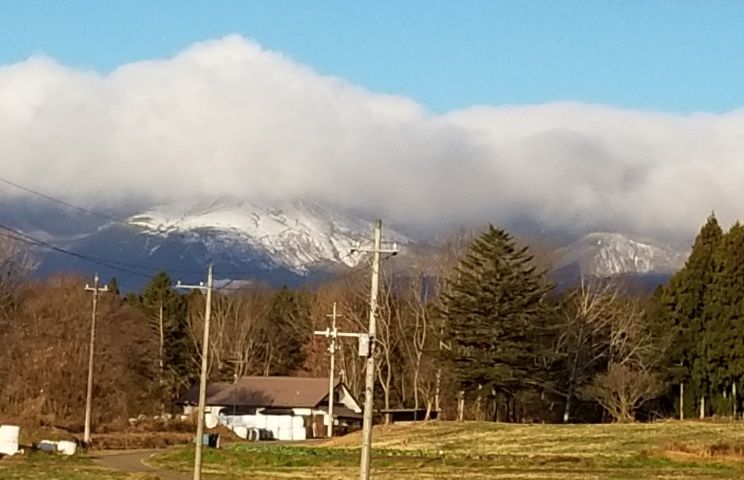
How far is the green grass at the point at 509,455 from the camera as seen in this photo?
4809cm

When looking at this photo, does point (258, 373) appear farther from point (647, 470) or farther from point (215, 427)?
point (647, 470)

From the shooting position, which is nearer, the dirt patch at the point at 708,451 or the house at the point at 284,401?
the dirt patch at the point at 708,451

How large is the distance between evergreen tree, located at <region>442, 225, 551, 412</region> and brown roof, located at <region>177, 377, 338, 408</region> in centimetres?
2138

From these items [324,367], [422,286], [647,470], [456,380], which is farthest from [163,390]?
[647,470]

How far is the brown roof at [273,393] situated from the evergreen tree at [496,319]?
21.4 meters

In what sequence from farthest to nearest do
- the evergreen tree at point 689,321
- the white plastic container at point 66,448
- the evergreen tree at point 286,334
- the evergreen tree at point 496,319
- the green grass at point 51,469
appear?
the evergreen tree at point 286,334 → the evergreen tree at point 689,321 → the evergreen tree at point 496,319 → the white plastic container at point 66,448 → the green grass at point 51,469

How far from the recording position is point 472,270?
277ft

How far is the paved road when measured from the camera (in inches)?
2010

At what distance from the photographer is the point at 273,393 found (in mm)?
103750

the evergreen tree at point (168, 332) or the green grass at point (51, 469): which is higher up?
the evergreen tree at point (168, 332)

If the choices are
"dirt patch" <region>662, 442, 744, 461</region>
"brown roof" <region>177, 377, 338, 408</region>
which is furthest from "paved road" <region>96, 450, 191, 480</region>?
"brown roof" <region>177, 377, 338, 408</region>

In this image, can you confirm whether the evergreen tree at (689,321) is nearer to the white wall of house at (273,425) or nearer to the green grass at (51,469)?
the white wall of house at (273,425)

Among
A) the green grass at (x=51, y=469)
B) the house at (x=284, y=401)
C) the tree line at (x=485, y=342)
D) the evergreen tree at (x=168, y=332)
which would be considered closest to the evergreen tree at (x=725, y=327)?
the tree line at (x=485, y=342)

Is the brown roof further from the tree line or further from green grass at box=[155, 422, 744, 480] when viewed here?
green grass at box=[155, 422, 744, 480]
